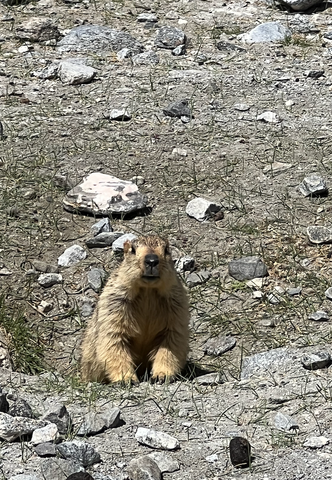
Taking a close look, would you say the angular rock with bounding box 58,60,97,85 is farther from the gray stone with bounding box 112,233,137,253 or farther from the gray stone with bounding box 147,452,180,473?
the gray stone with bounding box 147,452,180,473

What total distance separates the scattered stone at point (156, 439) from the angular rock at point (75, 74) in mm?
5813

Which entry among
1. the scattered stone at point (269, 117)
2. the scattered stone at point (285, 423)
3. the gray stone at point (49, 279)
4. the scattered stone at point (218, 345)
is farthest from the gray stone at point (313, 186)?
the scattered stone at point (285, 423)

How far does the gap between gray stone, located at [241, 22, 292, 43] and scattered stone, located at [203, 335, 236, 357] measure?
4.86 meters

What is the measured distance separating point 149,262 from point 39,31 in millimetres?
5640

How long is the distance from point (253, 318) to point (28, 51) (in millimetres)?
4888

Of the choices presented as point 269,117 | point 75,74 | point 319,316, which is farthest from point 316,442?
point 75,74

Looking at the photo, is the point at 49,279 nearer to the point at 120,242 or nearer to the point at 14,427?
the point at 120,242

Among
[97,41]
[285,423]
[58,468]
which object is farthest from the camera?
[97,41]

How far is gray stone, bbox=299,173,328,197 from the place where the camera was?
25.9 feet

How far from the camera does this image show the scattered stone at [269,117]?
9.02 metres

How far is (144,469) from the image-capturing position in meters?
4.08

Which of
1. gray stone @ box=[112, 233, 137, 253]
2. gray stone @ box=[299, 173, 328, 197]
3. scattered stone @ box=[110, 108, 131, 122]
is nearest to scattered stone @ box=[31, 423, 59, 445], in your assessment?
gray stone @ box=[112, 233, 137, 253]

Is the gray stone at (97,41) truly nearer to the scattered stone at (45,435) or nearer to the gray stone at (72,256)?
the gray stone at (72,256)

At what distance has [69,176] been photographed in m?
8.22
